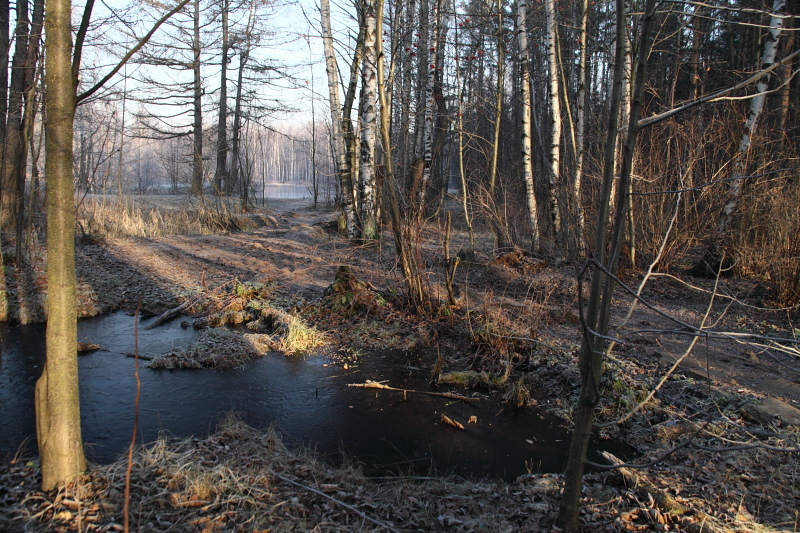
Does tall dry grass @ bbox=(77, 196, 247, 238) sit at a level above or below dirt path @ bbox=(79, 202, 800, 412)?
above

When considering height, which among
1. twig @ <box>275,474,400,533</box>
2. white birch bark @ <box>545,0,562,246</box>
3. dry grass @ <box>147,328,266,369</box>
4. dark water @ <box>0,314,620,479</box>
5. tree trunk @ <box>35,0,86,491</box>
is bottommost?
dark water @ <box>0,314,620,479</box>

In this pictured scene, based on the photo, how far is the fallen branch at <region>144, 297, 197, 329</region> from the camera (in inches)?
291

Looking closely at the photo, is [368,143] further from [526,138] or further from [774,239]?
[774,239]

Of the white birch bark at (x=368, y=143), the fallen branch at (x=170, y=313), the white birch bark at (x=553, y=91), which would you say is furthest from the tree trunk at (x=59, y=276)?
the white birch bark at (x=553, y=91)

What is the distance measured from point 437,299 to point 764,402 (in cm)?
410

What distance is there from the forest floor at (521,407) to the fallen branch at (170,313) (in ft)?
0.40

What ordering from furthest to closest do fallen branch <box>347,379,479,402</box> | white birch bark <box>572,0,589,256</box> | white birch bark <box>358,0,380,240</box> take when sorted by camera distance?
white birch bark <box>358,0,380,240</box> → white birch bark <box>572,0,589,256</box> → fallen branch <box>347,379,479,402</box>

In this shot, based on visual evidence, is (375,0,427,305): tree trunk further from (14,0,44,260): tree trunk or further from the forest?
(14,0,44,260): tree trunk

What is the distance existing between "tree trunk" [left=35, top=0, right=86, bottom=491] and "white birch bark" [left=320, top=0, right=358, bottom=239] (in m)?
9.94

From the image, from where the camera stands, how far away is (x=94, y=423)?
4562 mm

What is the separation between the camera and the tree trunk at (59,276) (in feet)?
8.50

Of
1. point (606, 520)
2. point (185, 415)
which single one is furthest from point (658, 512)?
point (185, 415)

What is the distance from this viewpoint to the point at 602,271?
6.89 ft

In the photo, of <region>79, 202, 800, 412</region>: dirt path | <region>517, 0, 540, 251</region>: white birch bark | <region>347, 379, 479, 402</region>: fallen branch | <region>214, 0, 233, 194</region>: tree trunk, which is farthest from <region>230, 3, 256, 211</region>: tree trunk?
<region>347, 379, 479, 402</region>: fallen branch
